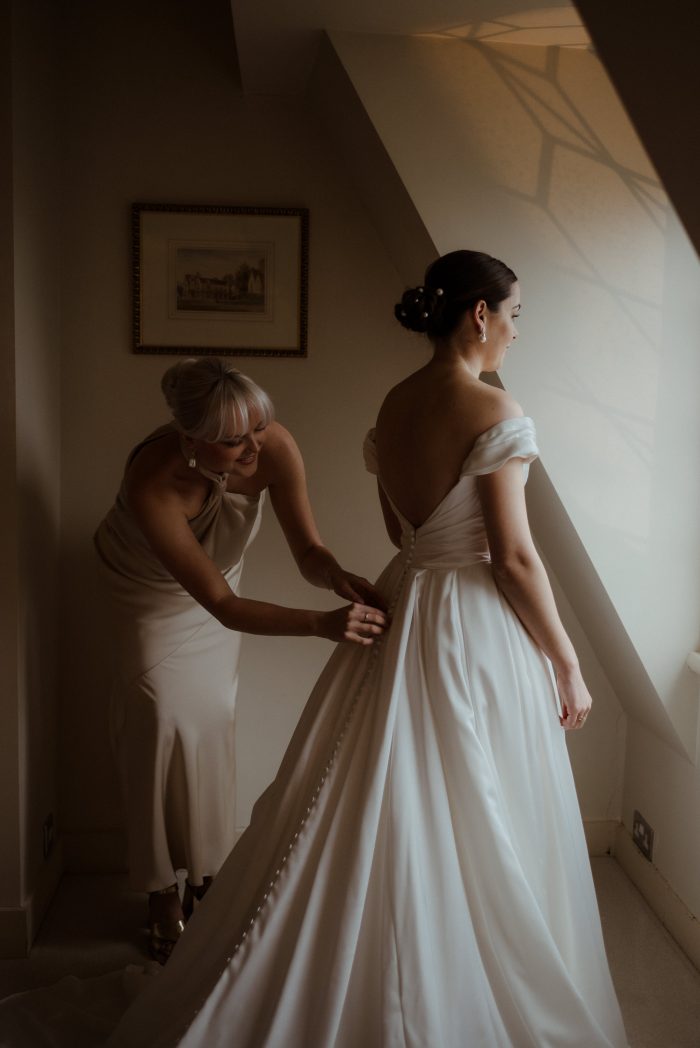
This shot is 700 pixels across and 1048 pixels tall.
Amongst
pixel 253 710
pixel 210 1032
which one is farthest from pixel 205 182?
pixel 210 1032

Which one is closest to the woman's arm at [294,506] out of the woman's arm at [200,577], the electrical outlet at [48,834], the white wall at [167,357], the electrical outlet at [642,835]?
the woman's arm at [200,577]

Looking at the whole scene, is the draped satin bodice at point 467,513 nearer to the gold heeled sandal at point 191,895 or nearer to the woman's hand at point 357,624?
the woman's hand at point 357,624

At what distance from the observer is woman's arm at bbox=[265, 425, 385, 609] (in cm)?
241

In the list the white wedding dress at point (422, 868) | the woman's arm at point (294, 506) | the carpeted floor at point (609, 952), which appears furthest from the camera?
the woman's arm at point (294, 506)

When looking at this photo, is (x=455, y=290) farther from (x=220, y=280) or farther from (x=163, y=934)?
(x=163, y=934)

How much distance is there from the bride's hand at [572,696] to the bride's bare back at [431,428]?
457mm

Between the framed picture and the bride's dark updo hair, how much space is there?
1.01 metres

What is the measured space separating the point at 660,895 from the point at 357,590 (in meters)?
1.49

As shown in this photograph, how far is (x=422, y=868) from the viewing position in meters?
1.75

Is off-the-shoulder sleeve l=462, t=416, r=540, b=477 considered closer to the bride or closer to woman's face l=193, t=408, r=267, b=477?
the bride

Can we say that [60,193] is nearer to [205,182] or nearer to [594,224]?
[205,182]

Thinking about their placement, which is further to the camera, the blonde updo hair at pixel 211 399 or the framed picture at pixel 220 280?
the framed picture at pixel 220 280

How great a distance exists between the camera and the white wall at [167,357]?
281 cm

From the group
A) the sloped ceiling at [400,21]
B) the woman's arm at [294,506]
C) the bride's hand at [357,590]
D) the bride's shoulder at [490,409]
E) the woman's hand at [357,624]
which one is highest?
the sloped ceiling at [400,21]
